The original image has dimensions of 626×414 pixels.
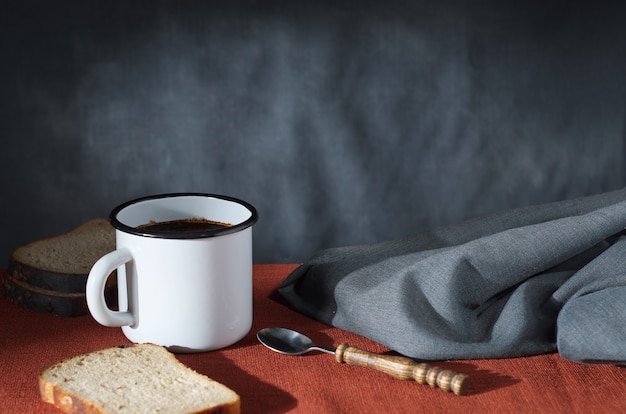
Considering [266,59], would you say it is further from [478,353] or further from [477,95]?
[478,353]

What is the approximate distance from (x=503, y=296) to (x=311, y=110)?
0.52 m

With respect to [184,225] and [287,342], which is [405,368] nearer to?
[287,342]

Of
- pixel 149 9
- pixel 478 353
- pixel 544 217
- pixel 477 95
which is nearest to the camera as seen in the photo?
pixel 478 353

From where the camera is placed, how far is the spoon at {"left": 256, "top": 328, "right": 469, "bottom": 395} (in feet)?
2.96

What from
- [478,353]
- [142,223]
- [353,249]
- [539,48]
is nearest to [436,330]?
[478,353]

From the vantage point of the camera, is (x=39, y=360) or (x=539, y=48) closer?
(x=39, y=360)

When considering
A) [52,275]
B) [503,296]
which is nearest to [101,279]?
[52,275]

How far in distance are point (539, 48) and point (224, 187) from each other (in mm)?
571

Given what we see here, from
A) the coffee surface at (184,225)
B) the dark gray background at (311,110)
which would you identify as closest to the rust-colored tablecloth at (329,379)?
the coffee surface at (184,225)

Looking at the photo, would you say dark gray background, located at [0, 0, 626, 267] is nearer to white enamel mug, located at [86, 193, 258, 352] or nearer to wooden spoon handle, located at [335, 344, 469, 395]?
white enamel mug, located at [86, 193, 258, 352]

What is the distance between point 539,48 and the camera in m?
1.45

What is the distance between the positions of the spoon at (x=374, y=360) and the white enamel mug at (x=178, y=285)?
0.04 metres

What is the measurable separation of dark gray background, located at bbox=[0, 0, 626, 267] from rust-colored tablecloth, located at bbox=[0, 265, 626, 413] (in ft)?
1.31

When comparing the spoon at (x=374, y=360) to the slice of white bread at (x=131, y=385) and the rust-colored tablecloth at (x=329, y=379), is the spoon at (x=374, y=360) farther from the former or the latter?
the slice of white bread at (x=131, y=385)
